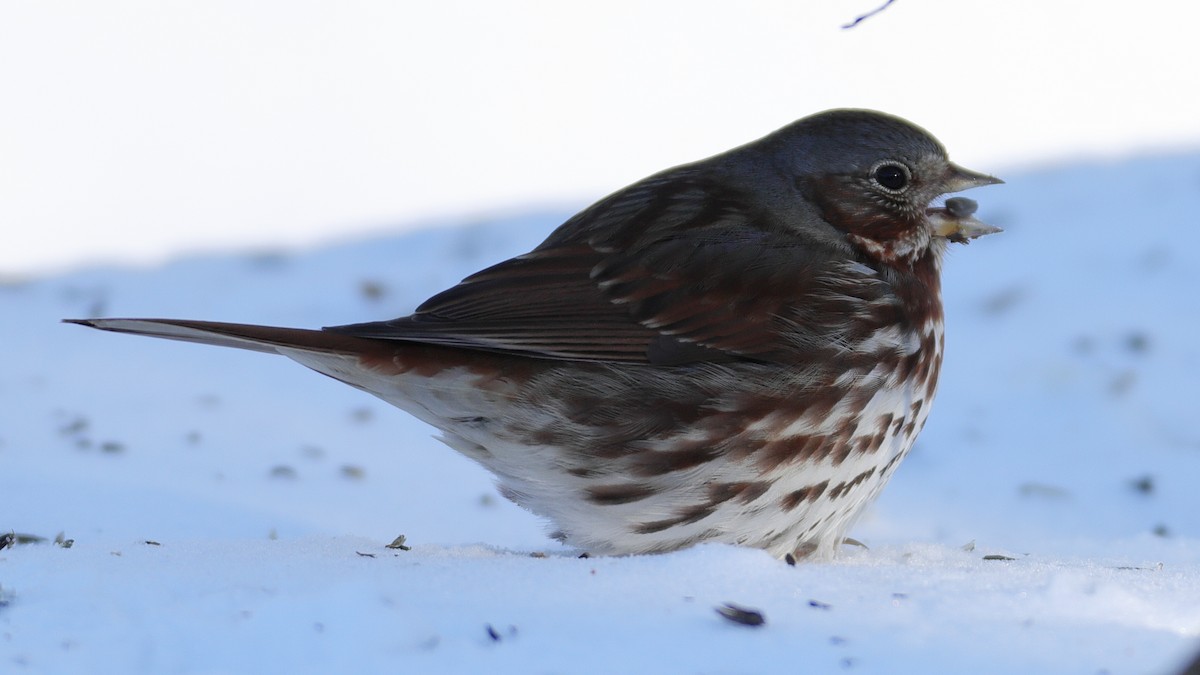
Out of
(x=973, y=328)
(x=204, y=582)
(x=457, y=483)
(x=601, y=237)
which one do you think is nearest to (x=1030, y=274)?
(x=973, y=328)

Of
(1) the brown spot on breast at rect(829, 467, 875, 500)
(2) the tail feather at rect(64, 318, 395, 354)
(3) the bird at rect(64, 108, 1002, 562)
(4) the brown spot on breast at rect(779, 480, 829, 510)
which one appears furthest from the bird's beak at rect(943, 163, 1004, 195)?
(2) the tail feather at rect(64, 318, 395, 354)

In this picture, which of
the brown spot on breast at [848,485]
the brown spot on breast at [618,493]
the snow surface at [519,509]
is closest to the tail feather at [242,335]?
the snow surface at [519,509]

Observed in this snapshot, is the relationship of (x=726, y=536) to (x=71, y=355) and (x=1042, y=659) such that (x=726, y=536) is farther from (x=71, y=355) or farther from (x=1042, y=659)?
(x=71, y=355)

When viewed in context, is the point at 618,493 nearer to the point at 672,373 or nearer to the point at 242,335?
the point at 672,373

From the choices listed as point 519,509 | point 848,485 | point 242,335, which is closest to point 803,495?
point 848,485

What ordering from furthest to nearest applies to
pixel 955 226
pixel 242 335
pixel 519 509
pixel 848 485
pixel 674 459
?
pixel 519 509 → pixel 955 226 → pixel 848 485 → pixel 674 459 → pixel 242 335
